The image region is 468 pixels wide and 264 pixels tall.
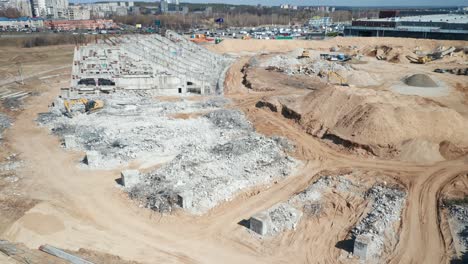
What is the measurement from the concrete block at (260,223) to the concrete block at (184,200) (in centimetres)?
305

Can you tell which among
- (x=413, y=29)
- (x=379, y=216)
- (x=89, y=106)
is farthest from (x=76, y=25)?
(x=379, y=216)

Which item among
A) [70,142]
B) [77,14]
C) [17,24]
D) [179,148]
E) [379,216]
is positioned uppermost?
[77,14]

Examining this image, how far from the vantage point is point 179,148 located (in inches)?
866

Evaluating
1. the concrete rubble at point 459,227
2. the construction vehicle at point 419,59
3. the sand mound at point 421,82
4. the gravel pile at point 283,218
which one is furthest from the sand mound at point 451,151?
the construction vehicle at point 419,59

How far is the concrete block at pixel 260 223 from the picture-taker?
1452cm

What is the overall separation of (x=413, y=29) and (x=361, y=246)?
68.1 m

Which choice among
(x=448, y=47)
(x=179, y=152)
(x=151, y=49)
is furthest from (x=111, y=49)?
(x=448, y=47)

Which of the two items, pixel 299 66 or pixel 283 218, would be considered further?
pixel 299 66

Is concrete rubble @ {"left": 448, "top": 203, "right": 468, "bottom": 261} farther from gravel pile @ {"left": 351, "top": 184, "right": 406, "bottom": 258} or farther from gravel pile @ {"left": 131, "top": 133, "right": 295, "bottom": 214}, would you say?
gravel pile @ {"left": 131, "top": 133, "right": 295, "bottom": 214}

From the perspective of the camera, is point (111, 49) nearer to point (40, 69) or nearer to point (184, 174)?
point (40, 69)

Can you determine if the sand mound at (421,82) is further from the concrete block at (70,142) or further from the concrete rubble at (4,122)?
the concrete rubble at (4,122)

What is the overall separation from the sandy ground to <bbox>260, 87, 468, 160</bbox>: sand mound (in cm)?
125

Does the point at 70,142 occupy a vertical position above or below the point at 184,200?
above

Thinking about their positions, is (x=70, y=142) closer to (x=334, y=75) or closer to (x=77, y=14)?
(x=334, y=75)
